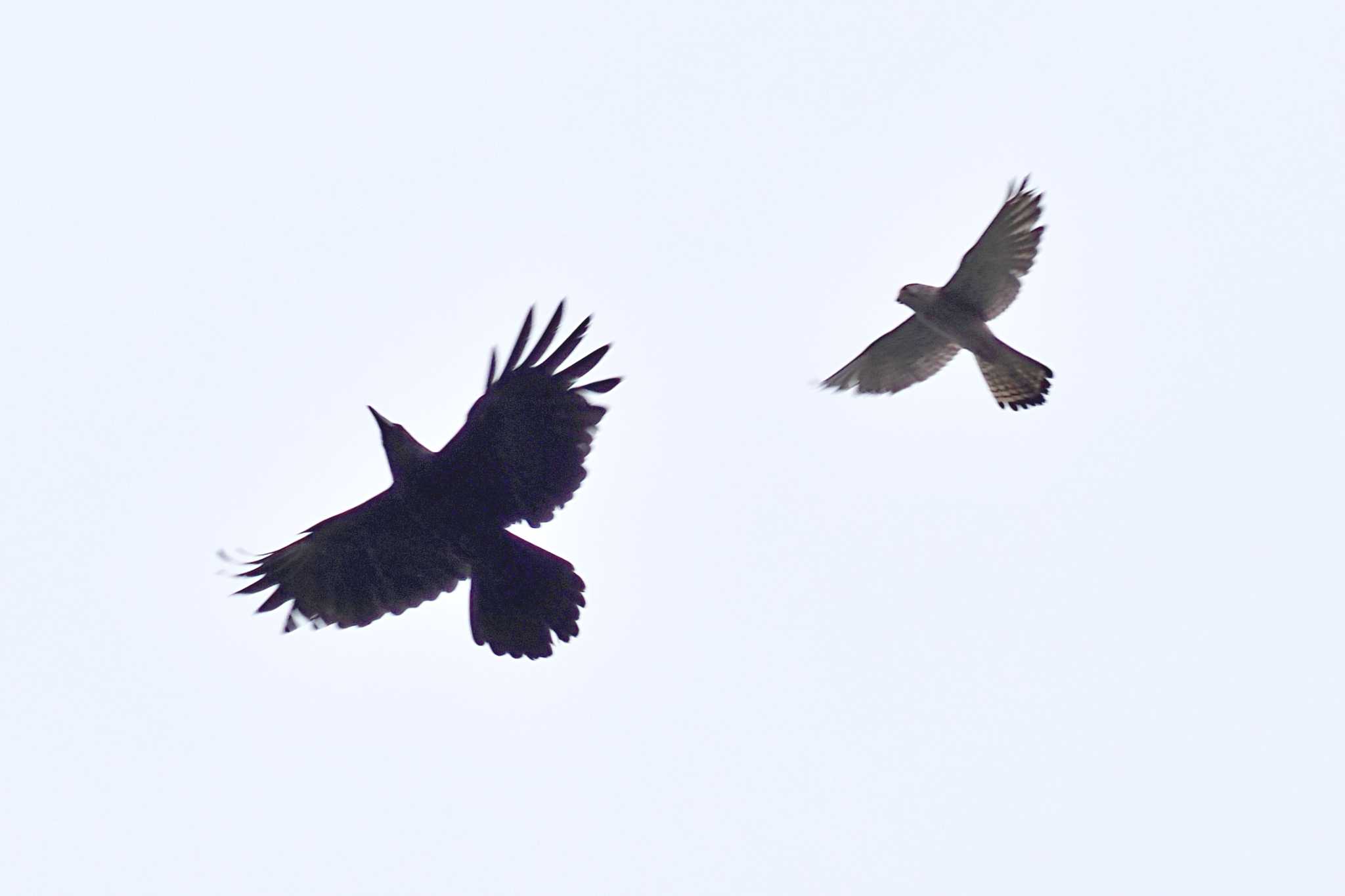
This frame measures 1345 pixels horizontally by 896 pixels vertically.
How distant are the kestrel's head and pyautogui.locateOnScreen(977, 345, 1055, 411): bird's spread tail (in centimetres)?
57

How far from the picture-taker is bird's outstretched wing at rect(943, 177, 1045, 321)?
41.8 ft

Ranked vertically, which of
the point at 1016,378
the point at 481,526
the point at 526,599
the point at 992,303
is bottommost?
the point at 526,599

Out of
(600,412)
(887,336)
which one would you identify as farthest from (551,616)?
(887,336)

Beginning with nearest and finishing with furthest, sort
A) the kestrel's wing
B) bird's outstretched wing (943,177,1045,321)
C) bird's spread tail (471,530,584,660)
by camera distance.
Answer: bird's spread tail (471,530,584,660) < bird's outstretched wing (943,177,1045,321) < the kestrel's wing

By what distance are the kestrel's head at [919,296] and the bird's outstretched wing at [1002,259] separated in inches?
4.2

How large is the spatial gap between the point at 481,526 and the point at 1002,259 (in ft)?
15.1

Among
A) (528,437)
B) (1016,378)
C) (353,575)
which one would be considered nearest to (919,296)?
(1016,378)

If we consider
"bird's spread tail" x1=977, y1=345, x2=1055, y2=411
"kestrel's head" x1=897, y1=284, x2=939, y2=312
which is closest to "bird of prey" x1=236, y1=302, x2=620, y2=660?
"kestrel's head" x1=897, y1=284, x2=939, y2=312

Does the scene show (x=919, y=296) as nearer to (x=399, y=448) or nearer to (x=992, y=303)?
(x=992, y=303)

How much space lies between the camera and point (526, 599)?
10.9 meters

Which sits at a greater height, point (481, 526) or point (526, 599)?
point (481, 526)

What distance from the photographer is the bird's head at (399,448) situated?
427 inches

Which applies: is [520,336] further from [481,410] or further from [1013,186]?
[1013,186]

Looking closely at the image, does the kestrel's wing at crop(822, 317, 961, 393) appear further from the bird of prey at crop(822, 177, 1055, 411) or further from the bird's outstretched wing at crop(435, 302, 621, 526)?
the bird's outstretched wing at crop(435, 302, 621, 526)
